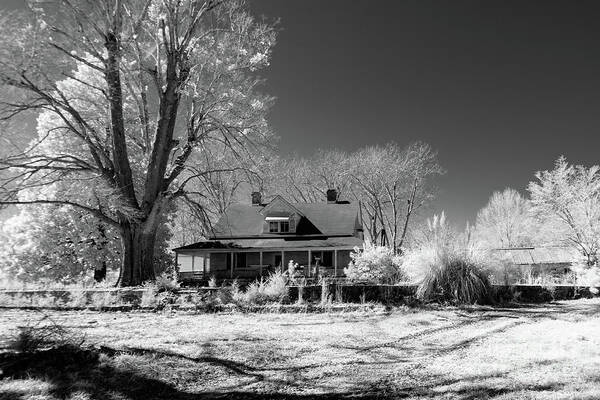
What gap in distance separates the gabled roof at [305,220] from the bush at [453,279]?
21268mm

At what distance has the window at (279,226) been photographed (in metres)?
31.9

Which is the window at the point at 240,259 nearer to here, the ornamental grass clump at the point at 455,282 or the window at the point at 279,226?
the window at the point at 279,226

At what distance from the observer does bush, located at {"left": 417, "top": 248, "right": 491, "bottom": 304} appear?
9.46 m

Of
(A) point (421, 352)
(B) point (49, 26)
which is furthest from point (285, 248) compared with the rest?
(A) point (421, 352)

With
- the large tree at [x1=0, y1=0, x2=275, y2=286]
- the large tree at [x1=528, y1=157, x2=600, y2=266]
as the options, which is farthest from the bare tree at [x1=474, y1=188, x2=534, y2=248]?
the large tree at [x1=0, y1=0, x2=275, y2=286]

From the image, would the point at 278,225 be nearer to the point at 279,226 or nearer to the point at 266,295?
the point at 279,226

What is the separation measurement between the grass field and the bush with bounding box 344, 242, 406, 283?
4.41m

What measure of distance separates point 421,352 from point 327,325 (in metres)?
2.26

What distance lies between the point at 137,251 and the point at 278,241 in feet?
50.4

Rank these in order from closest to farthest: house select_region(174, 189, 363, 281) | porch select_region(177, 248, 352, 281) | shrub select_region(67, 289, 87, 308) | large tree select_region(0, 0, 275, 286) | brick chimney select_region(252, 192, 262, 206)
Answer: shrub select_region(67, 289, 87, 308)
large tree select_region(0, 0, 275, 286)
house select_region(174, 189, 363, 281)
porch select_region(177, 248, 352, 281)
brick chimney select_region(252, 192, 262, 206)

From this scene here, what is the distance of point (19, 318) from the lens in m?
8.19

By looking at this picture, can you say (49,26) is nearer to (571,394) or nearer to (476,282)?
(476,282)

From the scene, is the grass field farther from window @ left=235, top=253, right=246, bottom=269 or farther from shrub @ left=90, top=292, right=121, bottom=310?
window @ left=235, top=253, right=246, bottom=269

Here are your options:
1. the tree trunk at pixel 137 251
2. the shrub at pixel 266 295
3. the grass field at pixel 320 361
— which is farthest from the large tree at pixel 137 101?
the grass field at pixel 320 361
